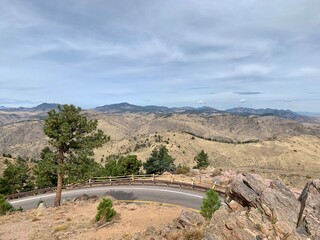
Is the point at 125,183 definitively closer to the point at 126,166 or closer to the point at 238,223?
the point at 126,166

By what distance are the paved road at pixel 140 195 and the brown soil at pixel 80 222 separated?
204cm

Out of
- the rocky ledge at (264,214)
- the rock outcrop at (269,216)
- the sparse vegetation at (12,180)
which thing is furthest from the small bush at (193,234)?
the sparse vegetation at (12,180)

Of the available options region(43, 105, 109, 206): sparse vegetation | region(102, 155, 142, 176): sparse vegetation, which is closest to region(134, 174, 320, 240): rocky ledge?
region(43, 105, 109, 206): sparse vegetation

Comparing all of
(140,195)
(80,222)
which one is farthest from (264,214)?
(140,195)

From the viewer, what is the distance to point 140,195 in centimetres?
3231

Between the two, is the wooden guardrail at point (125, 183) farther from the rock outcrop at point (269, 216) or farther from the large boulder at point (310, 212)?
the large boulder at point (310, 212)

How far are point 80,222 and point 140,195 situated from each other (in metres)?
10.6

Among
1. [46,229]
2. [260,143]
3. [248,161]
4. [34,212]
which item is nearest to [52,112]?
[34,212]

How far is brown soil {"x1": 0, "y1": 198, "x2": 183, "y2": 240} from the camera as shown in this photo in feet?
64.1

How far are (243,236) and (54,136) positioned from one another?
22404 millimetres

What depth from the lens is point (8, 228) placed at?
72.8 ft

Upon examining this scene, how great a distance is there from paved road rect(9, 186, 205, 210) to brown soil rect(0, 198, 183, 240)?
80.4 inches

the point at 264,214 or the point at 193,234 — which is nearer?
the point at 264,214

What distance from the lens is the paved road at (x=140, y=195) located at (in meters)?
28.6
